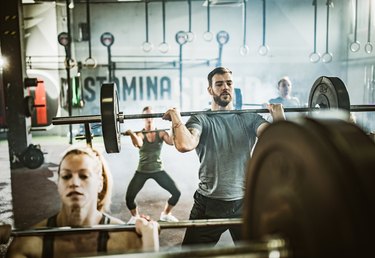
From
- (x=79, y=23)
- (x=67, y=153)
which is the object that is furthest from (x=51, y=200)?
(x=79, y=23)

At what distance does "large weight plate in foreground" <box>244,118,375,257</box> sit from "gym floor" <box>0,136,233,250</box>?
282cm

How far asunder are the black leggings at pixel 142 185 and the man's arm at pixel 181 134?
1.65 meters

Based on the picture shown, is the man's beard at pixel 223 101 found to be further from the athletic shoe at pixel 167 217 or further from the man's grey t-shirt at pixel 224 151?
the athletic shoe at pixel 167 217

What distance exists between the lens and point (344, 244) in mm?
665

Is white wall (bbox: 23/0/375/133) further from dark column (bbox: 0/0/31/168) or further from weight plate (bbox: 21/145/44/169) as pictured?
weight plate (bbox: 21/145/44/169)

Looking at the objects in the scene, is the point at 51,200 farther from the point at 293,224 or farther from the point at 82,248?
the point at 293,224

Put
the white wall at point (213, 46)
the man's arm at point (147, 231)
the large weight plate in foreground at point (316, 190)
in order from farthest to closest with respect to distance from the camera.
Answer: the white wall at point (213, 46), the man's arm at point (147, 231), the large weight plate in foreground at point (316, 190)

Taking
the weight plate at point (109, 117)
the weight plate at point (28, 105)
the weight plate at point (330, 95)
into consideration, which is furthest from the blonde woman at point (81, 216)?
the weight plate at point (28, 105)

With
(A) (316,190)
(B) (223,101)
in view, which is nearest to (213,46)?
(B) (223,101)

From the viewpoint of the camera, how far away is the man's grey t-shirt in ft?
8.82

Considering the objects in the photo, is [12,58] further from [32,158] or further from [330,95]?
[330,95]

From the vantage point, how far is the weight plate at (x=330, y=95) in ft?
7.52

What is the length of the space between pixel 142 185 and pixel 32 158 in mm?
2998

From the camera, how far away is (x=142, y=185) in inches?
171
